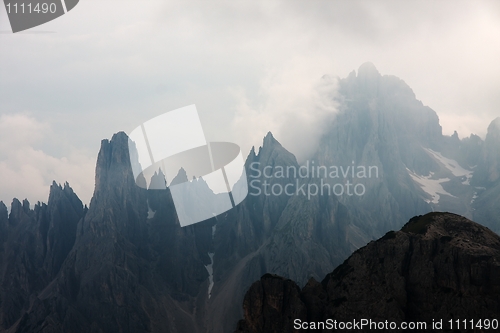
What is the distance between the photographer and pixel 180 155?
189 meters

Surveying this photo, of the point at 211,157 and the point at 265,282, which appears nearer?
the point at 265,282

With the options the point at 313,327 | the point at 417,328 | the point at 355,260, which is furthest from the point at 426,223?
the point at 313,327

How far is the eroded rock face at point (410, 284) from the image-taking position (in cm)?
9519

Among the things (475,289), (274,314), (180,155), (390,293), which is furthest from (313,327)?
(180,155)

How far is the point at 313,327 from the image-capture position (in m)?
102

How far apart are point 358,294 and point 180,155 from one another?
102298 mm

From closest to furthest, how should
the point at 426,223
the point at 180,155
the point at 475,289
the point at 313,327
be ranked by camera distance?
the point at 475,289, the point at 313,327, the point at 426,223, the point at 180,155

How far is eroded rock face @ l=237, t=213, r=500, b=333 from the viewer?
312 ft

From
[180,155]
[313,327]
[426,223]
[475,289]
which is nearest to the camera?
[475,289]

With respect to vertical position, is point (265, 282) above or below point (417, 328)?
above

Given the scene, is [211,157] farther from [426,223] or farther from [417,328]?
[417,328]

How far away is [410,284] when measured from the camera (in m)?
102

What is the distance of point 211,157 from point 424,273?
357 ft

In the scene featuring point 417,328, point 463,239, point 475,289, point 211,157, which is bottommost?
point 417,328
